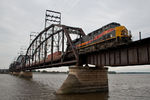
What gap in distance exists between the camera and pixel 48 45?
146 feet

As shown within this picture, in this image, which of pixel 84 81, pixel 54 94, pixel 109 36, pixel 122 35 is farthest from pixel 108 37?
pixel 54 94

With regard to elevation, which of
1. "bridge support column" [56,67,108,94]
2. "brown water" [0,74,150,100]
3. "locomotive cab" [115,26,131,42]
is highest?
"locomotive cab" [115,26,131,42]

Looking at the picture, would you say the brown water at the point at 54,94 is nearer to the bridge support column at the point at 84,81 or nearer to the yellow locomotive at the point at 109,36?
the bridge support column at the point at 84,81

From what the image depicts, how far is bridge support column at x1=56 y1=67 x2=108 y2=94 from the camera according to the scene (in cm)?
2183

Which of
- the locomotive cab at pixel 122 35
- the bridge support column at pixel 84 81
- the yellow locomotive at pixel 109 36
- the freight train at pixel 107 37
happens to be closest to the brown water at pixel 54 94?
the bridge support column at pixel 84 81

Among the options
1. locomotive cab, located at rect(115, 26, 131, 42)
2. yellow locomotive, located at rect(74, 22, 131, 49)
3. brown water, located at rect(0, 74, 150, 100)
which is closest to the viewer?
brown water, located at rect(0, 74, 150, 100)

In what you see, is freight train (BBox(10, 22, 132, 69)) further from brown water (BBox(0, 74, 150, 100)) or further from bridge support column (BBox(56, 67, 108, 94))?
brown water (BBox(0, 74, 150, 100))

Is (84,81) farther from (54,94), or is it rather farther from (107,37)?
(107,37)

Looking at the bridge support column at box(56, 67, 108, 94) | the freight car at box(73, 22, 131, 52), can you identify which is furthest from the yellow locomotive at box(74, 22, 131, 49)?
the bridge support column at box(56, 67, 108, 94)

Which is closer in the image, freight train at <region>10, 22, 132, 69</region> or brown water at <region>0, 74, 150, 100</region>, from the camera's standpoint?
brown water at <region>0, 74, 150, 100</region>

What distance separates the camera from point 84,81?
74.5 feet

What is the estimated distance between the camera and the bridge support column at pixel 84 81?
71.6ft

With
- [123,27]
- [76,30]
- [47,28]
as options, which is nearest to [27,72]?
[47,28]

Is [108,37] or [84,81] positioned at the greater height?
[108,37]
